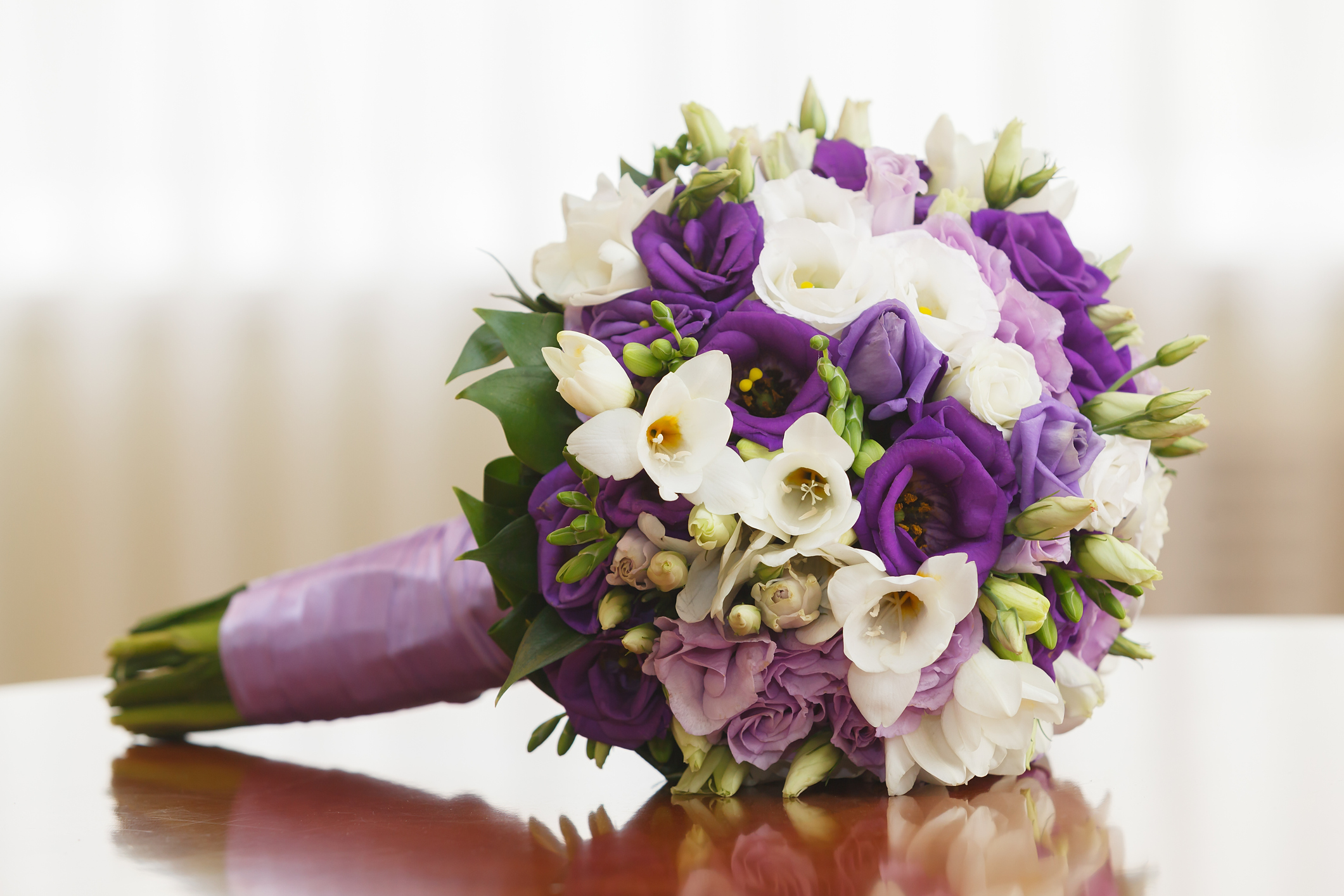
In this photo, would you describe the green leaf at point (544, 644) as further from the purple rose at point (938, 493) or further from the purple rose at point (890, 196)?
the purple rose at point (890, 196)

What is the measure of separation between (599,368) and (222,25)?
202 centimetres

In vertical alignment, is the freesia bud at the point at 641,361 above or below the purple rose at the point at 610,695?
above

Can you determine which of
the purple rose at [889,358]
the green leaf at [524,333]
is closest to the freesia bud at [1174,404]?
the purple rose at [889,358]

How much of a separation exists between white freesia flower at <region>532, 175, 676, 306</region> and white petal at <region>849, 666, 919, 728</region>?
0.82ft

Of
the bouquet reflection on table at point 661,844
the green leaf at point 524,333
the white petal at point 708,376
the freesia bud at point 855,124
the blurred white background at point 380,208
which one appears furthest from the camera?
the blurred white background at point 380,208

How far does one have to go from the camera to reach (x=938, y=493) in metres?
0.55

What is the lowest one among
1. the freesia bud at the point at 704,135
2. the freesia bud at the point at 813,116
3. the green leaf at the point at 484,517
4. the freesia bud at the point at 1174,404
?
the green leaf at the point at 484,517

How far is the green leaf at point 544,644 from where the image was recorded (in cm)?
56

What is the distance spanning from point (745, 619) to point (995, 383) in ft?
0.58

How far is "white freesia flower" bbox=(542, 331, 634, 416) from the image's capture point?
54cm

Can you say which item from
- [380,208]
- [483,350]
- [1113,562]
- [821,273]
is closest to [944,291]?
[821,273]

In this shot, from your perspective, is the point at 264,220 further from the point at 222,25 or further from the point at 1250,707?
the point at 1250,707

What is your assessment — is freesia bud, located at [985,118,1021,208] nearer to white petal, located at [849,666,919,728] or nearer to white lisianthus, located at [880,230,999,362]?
white lisianthus, located at [880,230,999,362]

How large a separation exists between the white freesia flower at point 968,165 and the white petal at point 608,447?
0.31 metres
